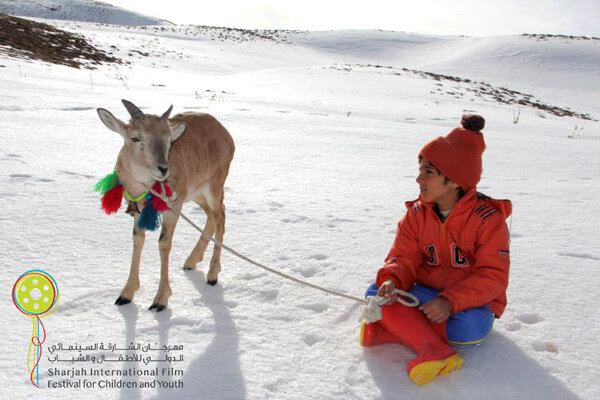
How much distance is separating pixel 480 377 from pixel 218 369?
1341 mm

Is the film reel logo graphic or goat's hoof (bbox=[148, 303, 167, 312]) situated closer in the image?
the film reel logo graphic

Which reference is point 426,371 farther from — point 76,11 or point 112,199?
point 76,11

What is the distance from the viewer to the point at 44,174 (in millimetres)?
5188

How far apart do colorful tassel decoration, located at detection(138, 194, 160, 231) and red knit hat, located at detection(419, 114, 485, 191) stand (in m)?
1.81

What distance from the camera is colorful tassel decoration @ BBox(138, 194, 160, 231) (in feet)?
10.6

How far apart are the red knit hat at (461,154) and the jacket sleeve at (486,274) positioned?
309 millimetres

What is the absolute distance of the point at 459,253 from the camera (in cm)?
295

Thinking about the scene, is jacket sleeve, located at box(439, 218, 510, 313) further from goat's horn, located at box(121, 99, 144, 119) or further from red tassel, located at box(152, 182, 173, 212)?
goat's horn, located at box(121, 99, 144, 119)

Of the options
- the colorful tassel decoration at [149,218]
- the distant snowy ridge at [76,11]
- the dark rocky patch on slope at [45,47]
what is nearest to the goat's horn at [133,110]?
the colorful tassel decoration at [149,218]

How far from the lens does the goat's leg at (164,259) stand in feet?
10.3

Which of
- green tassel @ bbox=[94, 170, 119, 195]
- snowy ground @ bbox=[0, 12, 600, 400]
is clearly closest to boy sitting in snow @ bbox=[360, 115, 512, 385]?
snowy ground @ bbox=[0, 12, 600, 400]

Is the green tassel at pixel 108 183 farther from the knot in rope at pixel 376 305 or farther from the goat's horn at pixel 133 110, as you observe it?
the knot in rope at pixel 376 305

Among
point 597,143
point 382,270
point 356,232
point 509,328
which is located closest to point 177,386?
point 382,270

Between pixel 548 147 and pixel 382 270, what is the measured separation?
25.1 feet
